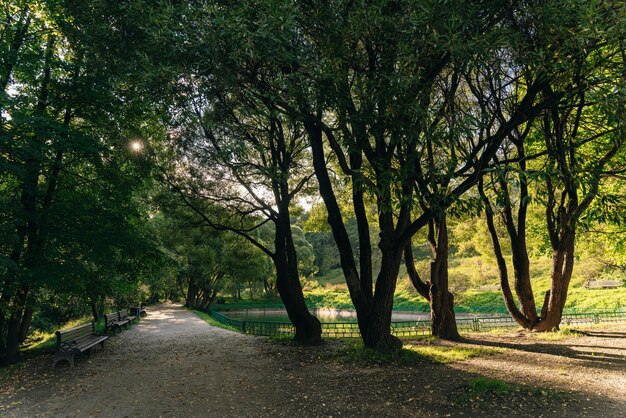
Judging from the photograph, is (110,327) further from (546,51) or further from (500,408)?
(546,51)

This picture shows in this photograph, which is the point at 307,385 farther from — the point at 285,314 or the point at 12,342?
the point at 285,314

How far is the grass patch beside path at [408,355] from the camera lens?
866 cm

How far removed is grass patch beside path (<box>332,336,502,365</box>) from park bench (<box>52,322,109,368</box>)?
644cm

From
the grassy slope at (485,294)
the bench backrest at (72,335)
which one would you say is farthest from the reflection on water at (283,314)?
the bench backrest at (72,335)

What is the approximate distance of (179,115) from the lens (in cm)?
904

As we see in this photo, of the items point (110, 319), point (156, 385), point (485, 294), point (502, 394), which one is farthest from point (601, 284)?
point (156, 385)

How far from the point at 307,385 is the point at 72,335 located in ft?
23.9

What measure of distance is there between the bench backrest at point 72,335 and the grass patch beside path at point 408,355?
6.82 meters

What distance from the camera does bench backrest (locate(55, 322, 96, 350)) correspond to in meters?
9.82

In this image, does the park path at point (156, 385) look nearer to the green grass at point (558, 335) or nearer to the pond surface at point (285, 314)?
the green grass at point (558, 335)

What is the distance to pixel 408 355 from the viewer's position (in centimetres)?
894

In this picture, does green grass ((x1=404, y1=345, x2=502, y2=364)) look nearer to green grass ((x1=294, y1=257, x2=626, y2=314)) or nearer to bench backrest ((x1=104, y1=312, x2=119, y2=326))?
bench backrest ((x1=104, y1=312, x2=119, y2=326))

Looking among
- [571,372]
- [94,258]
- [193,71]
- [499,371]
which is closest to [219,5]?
[193,71]

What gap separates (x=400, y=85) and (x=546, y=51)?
8.23 ft
